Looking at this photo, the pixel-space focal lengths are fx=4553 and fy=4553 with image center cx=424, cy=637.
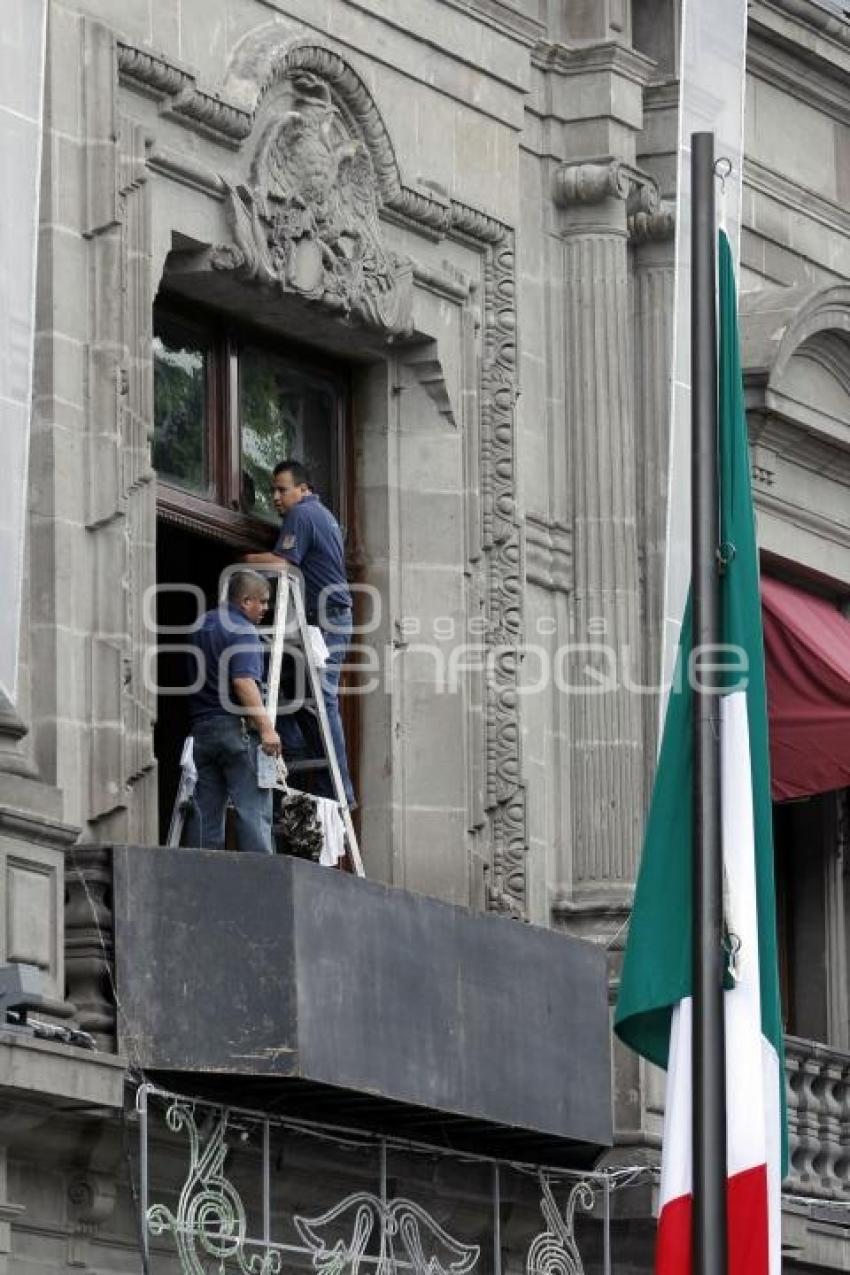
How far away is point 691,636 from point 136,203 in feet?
13.0

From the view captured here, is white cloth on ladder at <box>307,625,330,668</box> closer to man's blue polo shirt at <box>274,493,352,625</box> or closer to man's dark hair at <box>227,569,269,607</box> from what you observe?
man's blue polo shirt at <box>274,493,352,625</box>

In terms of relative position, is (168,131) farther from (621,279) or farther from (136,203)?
(621,279)

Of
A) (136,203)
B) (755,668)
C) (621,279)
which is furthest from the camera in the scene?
(621,279)

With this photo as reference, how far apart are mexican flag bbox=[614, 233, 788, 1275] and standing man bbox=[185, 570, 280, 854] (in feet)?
7.82

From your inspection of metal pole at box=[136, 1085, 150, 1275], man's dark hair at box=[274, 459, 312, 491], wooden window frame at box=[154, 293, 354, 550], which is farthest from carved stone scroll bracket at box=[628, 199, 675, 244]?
metal pole at box=[136, 1085, 150, 1275]

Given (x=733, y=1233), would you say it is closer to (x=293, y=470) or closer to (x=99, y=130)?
(x=293, y=470)

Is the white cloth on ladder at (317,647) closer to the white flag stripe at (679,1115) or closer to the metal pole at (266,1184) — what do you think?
the metal pole at (266,1184)

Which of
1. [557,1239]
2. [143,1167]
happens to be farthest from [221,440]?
[143,1167]

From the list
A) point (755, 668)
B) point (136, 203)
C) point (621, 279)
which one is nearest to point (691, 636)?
point (755, 668)

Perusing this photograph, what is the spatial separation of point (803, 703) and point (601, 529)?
6.91 feet

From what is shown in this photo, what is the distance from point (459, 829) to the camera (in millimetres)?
23359

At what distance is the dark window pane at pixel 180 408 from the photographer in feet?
72.9

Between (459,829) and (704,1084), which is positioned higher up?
(459,829)

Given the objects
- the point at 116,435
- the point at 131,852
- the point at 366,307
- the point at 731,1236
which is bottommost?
the point at 731,1236
